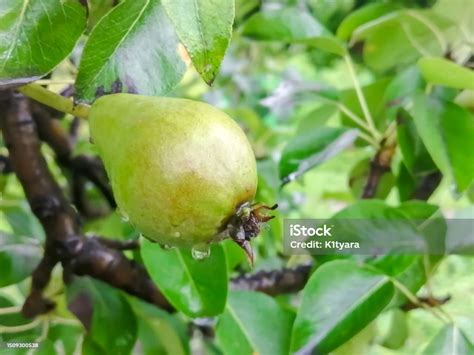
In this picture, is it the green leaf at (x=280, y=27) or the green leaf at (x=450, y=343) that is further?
the green leaf at (x=280, y=27)

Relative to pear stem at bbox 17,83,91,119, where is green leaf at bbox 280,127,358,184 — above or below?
Answer: below

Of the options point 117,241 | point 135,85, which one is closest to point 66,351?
point 117,241

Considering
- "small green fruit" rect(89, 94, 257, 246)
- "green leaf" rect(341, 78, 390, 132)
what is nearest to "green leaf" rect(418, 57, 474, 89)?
"green leaf" rect(341, 78, 390, 132)

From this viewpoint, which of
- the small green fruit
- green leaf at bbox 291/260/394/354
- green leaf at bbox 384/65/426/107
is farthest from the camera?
green leaf at bbox 384/65/426/107

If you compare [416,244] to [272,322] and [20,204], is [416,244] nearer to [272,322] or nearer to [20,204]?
[272,322]

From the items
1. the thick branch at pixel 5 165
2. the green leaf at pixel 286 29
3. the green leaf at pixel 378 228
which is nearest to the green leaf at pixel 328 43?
the green leaf at pixel 286 29

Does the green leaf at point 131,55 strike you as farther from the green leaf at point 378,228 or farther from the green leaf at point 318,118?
the green leaf at point 318,118

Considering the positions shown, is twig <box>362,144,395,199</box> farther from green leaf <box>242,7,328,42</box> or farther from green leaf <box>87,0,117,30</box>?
green leaf <box>87,0,117,30</box>
